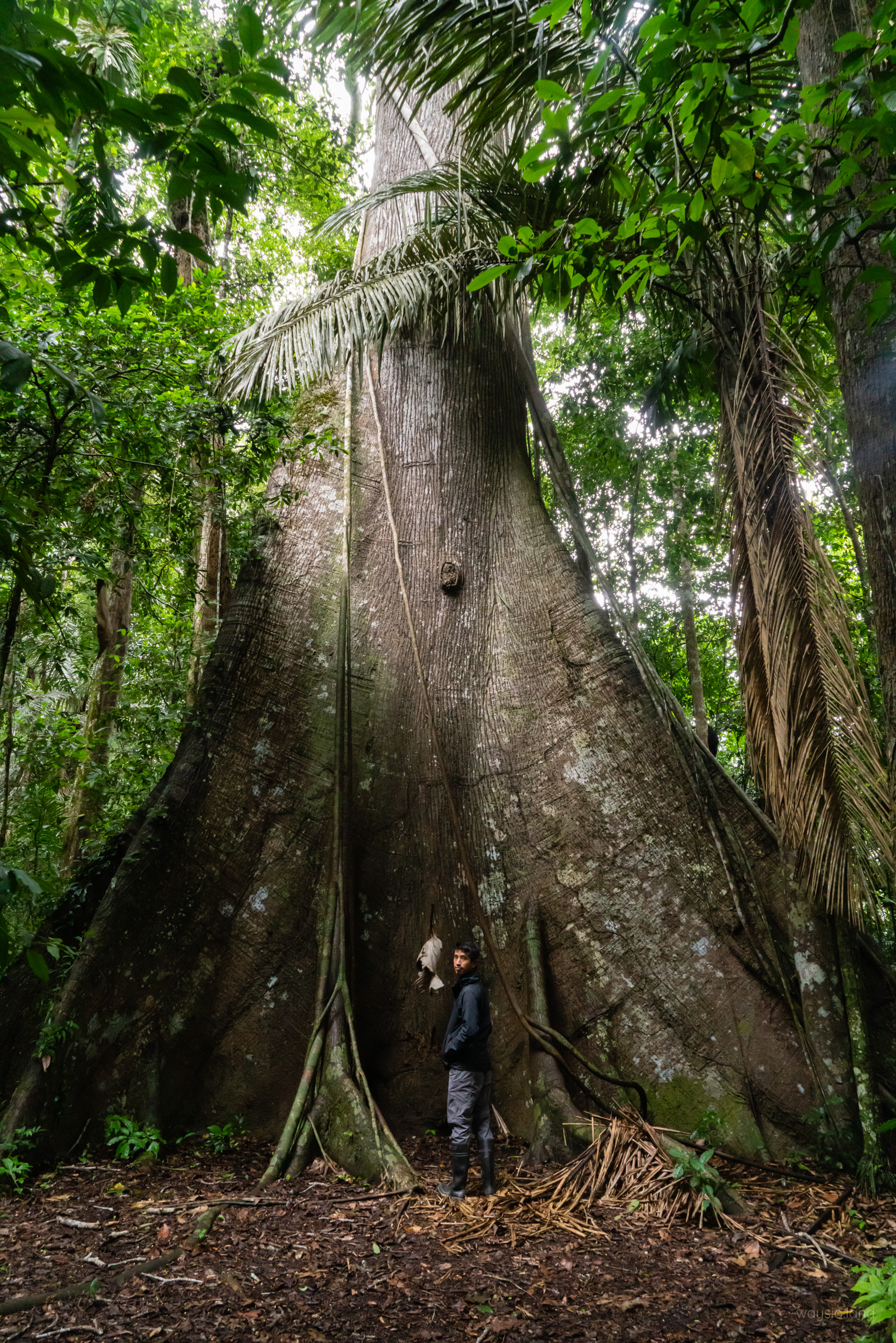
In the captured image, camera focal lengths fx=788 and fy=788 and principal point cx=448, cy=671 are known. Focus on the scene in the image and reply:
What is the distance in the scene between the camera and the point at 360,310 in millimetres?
5355

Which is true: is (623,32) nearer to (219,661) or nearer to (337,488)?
(337,488)

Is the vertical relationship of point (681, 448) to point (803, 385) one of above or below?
above

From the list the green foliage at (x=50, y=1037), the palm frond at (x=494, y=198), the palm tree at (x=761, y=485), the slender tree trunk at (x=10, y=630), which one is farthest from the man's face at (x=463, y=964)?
the palm frond at (x=494, y=198)

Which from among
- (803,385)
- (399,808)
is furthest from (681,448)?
(399,808)

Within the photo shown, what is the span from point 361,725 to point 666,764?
1814mm

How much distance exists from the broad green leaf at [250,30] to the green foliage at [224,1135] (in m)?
4.27

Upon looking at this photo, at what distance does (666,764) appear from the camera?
4516 millimetres

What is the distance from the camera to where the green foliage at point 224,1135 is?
12.6 ft

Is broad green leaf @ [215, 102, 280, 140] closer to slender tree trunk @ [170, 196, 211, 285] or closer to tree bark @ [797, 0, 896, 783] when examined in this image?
tree bark @ [797, 0, 896, 783]

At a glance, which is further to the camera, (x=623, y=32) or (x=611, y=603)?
(x=611, y=603)

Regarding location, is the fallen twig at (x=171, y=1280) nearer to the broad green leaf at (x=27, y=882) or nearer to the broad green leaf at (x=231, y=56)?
the broad green leaf at (x=27, y=882)

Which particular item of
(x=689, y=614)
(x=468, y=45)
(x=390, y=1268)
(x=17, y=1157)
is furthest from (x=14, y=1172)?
(x=689, y=614)

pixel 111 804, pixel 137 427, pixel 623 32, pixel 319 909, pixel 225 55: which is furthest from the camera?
pixel 111 804

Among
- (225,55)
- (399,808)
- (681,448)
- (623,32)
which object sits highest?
(681,448)
